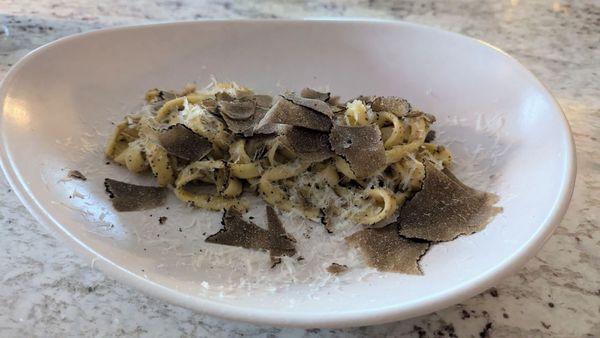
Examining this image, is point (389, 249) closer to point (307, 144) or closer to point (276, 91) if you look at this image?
point (307, 144)

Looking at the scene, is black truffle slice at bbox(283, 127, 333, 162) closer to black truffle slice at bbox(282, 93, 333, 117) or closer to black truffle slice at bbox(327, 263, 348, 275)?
black truffle slice at bbox(282, 93, 333, 117)

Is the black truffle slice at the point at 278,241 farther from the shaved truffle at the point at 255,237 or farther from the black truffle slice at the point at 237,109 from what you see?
the black truffle slice at the point at 237,109

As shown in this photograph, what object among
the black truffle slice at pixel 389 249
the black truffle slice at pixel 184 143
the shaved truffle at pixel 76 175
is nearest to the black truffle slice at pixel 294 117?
the black truffle slice at pixel 184 143

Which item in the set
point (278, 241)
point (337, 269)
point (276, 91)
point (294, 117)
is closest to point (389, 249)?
point (337, 269)

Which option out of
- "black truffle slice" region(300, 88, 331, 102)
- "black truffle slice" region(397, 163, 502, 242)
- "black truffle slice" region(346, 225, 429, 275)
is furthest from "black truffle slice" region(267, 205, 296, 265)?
"black truffle slice" region(300, 88, 331, 102)

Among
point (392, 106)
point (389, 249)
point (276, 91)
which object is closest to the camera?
point (389, 249)

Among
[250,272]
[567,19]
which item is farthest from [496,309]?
[567,19]
